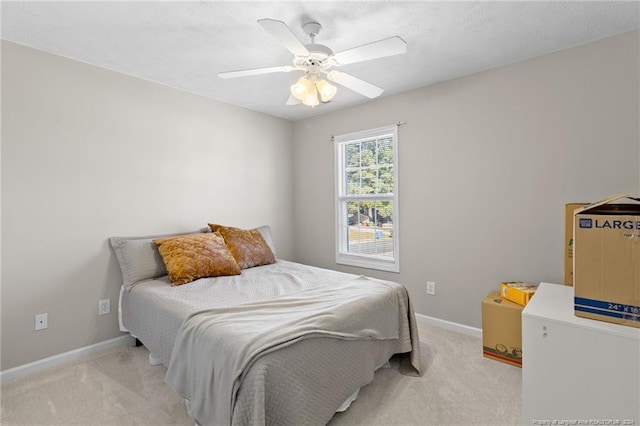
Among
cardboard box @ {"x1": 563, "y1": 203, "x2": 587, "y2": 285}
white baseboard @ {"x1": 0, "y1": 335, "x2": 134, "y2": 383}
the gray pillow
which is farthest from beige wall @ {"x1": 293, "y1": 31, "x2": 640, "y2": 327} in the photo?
white baseboard @ {"x1": 0, "y1": 335, "x2": 134, "y2": 383}

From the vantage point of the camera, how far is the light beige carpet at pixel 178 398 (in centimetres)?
177

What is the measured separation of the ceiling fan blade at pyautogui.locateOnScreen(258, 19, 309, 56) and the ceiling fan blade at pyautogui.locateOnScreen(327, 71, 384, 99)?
10.2 inches

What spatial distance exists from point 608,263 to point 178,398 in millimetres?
2425

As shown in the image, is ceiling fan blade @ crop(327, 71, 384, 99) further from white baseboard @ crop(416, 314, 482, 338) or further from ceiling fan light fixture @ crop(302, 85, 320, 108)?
white baseboard @ crop(416, 314, 482, 338)

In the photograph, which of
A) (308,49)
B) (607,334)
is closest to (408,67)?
(308,49)

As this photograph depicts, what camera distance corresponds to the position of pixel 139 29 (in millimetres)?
2049

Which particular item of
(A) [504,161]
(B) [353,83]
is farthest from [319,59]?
(A) [504,161]

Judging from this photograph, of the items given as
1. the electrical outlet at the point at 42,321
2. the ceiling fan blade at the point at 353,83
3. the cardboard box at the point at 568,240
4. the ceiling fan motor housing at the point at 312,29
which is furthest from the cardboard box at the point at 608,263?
the electrical outlet at the point at 42,321

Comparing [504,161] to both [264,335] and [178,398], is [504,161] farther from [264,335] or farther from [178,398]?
[178,398]

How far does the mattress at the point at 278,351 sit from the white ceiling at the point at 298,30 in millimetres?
1779

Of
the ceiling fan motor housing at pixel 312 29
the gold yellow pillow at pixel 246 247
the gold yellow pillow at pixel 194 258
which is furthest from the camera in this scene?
the gold yellow pillow at pixel 246 247

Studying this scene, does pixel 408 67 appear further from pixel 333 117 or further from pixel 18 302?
pixel 18 302

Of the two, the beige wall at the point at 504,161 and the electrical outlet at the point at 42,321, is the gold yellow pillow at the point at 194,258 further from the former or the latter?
the beige wall at the point at 504,161

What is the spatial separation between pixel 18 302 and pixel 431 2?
3.39 m
